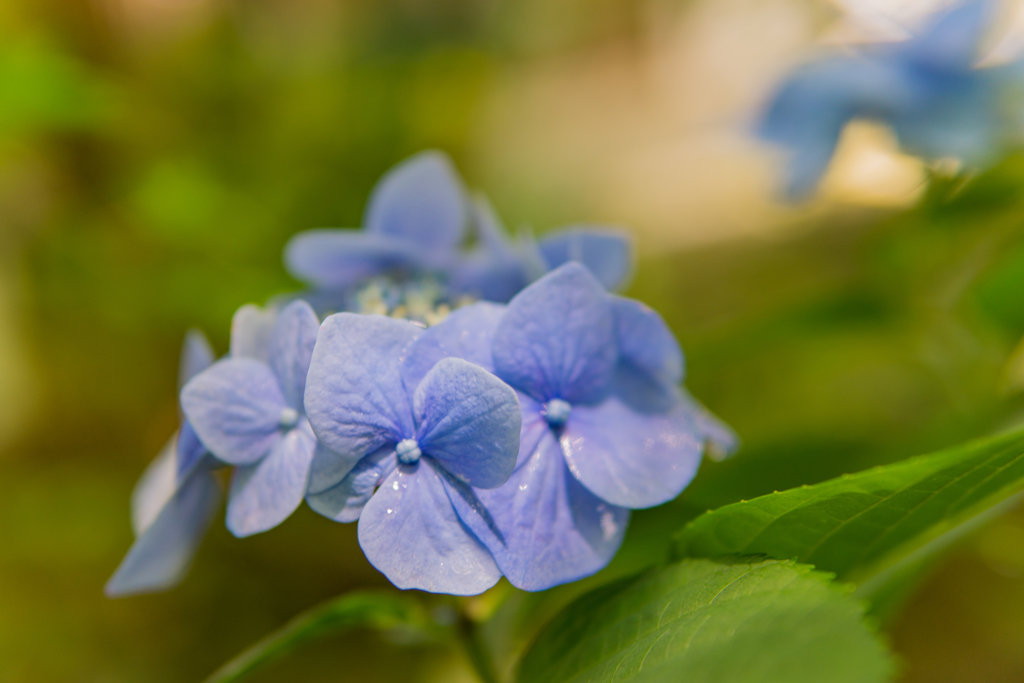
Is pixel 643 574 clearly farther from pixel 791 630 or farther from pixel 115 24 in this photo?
pixel 115 24

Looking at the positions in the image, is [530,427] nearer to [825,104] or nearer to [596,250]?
[596,250]

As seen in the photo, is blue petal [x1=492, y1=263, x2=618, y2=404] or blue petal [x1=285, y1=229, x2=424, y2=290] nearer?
blue petal [x1=492, y1=263, x2=618, y2=404]

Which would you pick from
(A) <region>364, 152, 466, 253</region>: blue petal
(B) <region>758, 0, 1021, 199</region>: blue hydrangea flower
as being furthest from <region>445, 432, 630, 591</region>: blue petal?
(B) <region>758, 0, 1021, 199</region>: blue hydrangea flower

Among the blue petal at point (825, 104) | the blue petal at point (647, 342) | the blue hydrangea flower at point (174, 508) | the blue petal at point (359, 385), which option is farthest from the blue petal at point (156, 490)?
the blue petal at point (825, 104)

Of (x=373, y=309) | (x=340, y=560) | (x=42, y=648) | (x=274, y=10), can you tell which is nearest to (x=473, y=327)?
(x=373, y=309)

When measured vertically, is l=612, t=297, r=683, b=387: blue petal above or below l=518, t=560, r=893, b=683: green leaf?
above

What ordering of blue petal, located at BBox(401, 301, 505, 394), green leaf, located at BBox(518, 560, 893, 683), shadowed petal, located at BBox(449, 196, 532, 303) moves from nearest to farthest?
green leaf, located at BBox(518, 560, 893, 683) → blue petal, located at BBox(401, 301, 505, 394) → shadowed petal, located at BBox(449, 196, 532, 303)

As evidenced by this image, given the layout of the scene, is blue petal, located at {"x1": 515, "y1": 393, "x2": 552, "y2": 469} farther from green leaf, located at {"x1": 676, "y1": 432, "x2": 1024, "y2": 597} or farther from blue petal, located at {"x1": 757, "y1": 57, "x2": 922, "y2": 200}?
blue petal, located at {"x1": 757, "y1": 57, "x2": 922, "y2": 200}

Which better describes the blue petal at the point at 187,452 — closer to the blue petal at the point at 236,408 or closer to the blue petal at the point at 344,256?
the blue petal at the point at 236,408

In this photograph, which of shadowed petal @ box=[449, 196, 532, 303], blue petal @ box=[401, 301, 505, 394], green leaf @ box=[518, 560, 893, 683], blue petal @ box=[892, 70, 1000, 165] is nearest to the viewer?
green leaf @ box=[518, 560, 893, 683]

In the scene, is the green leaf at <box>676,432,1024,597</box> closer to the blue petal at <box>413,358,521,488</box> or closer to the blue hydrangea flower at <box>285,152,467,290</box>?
the blue petal at <box>413,358,521,488</box>
